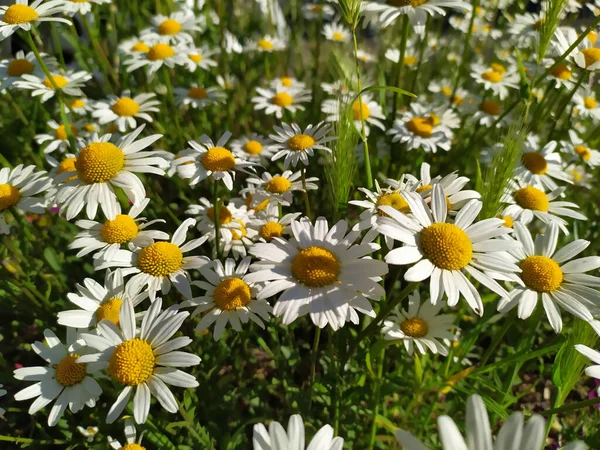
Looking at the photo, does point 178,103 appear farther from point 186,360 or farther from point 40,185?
point 186,360

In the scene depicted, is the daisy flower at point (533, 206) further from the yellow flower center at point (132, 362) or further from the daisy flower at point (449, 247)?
the yellow flower center at point (132, 362)

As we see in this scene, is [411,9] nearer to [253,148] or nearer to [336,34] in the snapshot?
[253,148]

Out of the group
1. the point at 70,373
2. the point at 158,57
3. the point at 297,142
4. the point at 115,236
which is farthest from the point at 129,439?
the point at 158,57

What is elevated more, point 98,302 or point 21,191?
point 21,191

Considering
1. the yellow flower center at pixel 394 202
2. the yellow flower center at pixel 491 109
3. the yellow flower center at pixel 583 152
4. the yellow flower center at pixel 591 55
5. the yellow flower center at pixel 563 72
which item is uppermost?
the yellow flower center at pixel 591 55

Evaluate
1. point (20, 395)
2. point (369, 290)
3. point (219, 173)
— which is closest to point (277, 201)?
point (219, 173)

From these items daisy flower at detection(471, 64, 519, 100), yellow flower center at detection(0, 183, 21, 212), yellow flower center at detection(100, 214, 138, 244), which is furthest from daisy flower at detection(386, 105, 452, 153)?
yellow flower center at detection(0, 183, 21, 212)

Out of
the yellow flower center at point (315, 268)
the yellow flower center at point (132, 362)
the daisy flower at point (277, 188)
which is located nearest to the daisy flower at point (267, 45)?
the daisy flower at point (277, 188)
